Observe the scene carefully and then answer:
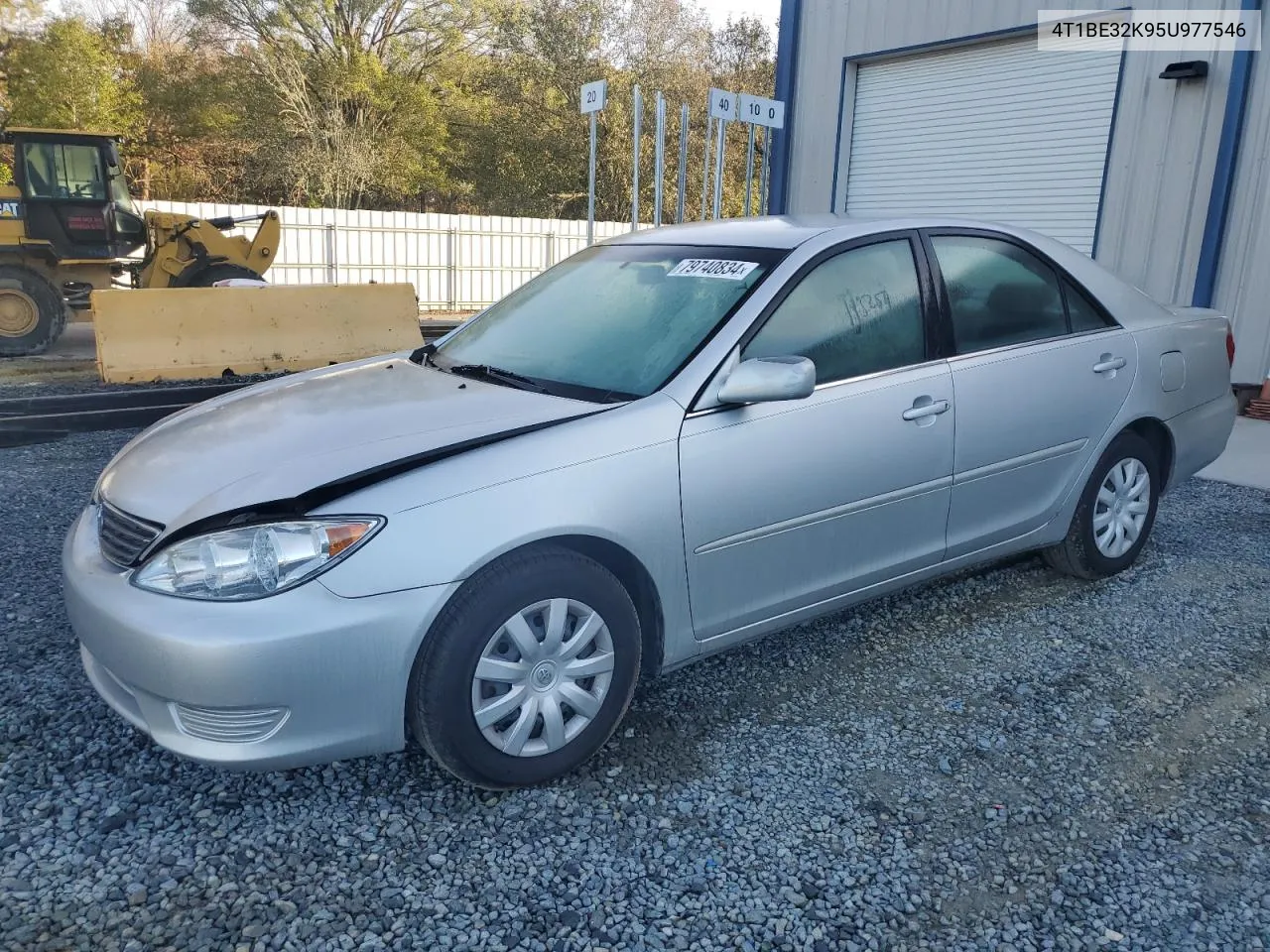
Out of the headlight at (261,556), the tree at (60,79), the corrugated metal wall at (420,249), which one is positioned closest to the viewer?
the headlight at (261,556)

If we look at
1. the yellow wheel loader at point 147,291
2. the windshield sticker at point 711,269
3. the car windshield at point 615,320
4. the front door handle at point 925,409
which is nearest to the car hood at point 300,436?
the car windshield at point 615,320

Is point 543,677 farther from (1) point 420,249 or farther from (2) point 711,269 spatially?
(1) point 420,249

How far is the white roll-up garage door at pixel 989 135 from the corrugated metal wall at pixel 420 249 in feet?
35.0

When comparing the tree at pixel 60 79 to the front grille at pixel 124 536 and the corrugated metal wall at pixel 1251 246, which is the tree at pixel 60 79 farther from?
the front grille at pixel 124 536

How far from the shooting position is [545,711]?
2.66 meters

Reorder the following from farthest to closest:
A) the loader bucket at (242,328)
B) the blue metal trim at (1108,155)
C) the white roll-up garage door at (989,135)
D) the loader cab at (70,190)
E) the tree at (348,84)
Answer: the tree at (348,84) → the loader cab at (70,190) → the loader bucket at (242,328) → the white roll-up garage door at (989,135) → the blue metal trim at (1108,155)

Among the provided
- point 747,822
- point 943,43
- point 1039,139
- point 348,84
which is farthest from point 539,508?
Answer: point 348,84

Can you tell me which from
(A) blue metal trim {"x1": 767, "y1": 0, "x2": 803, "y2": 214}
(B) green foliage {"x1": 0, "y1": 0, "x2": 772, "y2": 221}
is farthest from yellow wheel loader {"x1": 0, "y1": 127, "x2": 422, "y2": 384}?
(B) green foliage {"x1": 0, "y1": 0, "x2": 772, "y2": 221}

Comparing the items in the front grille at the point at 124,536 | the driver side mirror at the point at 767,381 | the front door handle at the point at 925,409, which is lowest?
the front grille at the point at 124,536

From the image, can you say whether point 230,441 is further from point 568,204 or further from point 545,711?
point 568,204

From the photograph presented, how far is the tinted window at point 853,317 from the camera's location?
319cm

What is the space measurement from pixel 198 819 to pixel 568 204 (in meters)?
34.4

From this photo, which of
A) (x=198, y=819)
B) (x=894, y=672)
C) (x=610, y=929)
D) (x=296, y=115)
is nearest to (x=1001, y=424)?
(x=894, y=672)

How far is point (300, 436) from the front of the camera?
9.26 feet
